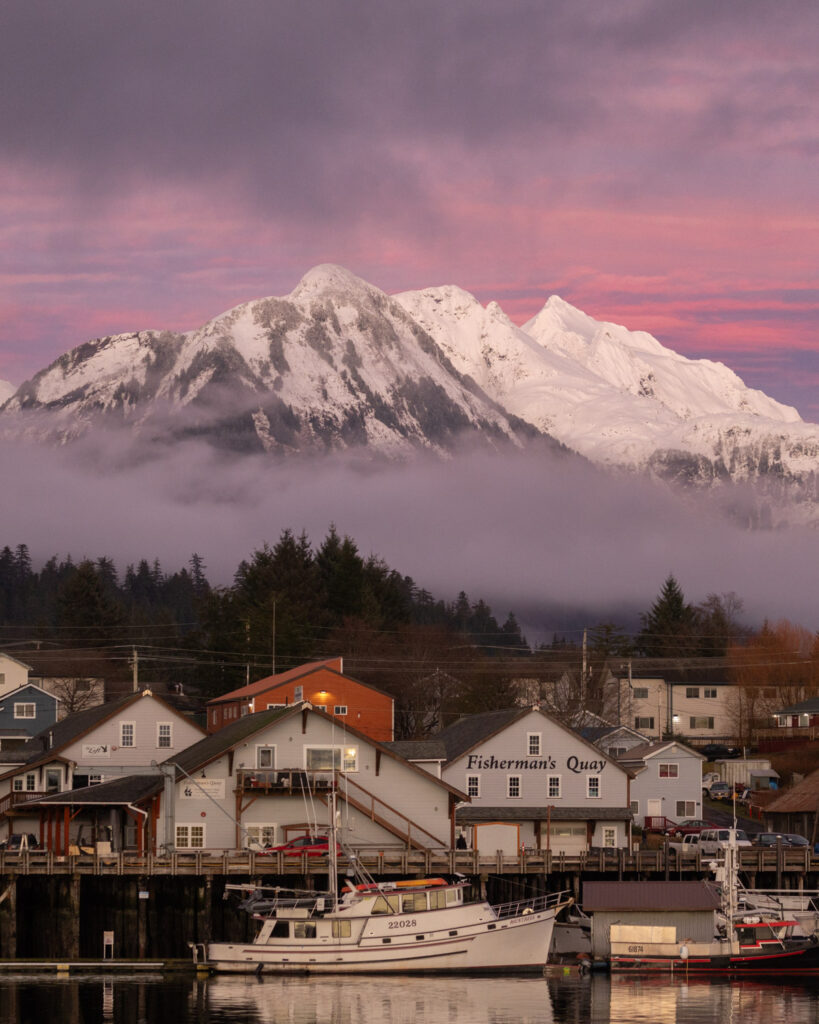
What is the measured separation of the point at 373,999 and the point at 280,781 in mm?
20607

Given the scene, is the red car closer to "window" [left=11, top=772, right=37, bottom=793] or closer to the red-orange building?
"window" [left=11, top=772, right=37, bottom=793]

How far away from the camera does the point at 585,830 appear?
9381 centimetres

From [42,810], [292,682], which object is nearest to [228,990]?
[42,810]

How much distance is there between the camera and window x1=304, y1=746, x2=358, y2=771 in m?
86.8

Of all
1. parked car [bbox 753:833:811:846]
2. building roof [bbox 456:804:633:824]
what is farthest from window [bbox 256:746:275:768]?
parked car [bbox 753:833:811:846]

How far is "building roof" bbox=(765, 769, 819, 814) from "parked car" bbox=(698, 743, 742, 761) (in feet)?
109

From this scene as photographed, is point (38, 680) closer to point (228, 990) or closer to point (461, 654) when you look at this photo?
point (461, 654)

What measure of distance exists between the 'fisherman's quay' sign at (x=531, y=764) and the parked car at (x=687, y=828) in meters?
7.10

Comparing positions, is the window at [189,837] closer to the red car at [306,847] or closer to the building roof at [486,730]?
the red car at [306,847]

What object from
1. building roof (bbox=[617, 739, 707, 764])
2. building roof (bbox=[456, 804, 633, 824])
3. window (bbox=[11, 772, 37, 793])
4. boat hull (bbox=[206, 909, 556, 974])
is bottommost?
boat hull (bbox=[206, 909, 556, 974])

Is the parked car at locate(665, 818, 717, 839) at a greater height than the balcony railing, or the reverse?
the balcony railing

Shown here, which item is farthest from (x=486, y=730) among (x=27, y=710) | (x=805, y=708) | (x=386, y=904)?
(x=805, y=708)

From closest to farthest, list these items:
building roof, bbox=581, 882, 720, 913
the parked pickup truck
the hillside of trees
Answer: building roof, bbox=581, 882, 720, 913
the parked pickup truck
the hillside of trees

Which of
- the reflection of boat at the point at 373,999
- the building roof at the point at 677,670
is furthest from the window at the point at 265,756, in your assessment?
the building roof at the point at 677,670
